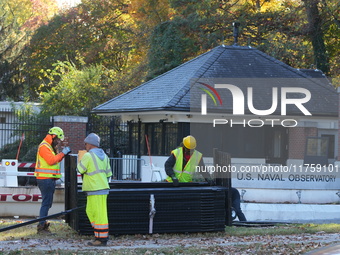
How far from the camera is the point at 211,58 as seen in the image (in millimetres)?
25406

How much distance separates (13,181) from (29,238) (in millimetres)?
5752

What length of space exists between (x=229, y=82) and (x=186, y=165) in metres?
12.3

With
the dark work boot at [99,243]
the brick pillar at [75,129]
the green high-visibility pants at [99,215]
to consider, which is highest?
the brick pillar at [75,129]

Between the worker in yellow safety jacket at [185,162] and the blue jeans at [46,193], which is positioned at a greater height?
the worker in yellow safety jacket at [185,162]

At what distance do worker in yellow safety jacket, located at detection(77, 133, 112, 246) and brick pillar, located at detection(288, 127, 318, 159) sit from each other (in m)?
15.5

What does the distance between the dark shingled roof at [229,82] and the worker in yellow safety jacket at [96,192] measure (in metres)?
12.8

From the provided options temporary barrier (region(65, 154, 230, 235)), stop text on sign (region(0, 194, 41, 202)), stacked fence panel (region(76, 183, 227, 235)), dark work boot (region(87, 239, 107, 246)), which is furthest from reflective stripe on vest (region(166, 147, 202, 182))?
stop text on sign (region(0, 194, 41, 202))

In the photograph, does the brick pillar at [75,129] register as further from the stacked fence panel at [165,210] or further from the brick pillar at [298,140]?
the stacked fence panel at [165,210]

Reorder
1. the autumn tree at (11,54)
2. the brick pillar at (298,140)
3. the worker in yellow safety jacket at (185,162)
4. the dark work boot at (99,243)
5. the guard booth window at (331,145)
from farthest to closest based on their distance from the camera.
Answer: the autumn tree at (11,54), the guard booth window at (331,145), the brick pillar at (298,140), the worker in yellow safety jacket at (185,162), the dark work boot at (99,243)

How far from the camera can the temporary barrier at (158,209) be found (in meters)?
10.4

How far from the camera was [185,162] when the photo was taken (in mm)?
12234

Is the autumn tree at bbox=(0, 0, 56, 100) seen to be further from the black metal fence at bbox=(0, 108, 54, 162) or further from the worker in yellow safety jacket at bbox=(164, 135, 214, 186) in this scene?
the worker in yellow safety jacket at bbox=(164, 135, 214, 186)

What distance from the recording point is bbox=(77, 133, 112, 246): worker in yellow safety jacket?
31.7ft

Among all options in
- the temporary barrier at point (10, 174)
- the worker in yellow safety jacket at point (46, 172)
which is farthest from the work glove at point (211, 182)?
the temporary barrier at point (10, 174)
